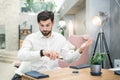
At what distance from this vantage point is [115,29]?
437 cm

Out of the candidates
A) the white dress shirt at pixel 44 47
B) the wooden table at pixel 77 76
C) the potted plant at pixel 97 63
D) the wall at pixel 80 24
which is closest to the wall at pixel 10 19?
the wall at pixel 80 24

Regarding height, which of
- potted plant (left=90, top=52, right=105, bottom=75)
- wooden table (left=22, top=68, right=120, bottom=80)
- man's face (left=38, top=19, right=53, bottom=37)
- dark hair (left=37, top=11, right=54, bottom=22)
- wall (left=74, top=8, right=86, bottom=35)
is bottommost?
wooden table (left=22, top=68, right=120, bottom=80)

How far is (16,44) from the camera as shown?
976 cm

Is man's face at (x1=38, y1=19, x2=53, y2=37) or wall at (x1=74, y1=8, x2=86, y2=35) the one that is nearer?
man's face at (x1=38, y1=19, x2=53, y2=37)

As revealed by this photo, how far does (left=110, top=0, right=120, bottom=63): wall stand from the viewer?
167 inches

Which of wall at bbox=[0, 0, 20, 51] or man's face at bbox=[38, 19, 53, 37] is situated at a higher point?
wall at bbox=[0, 0, 20, 51]

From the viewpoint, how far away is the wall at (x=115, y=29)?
4.23 metres

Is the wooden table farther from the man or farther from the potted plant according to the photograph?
the man

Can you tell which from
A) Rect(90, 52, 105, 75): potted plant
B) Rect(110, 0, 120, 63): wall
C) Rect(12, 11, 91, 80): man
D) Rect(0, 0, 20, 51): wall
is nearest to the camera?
Rect(90, 52, 105, 75): potted plant

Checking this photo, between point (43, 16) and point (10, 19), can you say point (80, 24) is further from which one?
point (43, 16)

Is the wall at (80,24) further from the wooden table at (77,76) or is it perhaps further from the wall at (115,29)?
the wooden table at (77,76)

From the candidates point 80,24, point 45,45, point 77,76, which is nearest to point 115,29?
point 45,45

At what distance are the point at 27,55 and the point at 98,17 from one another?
2249 mm

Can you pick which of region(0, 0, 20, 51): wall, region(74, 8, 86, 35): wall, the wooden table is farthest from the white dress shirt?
region(0, 0, 20, 51): wall
